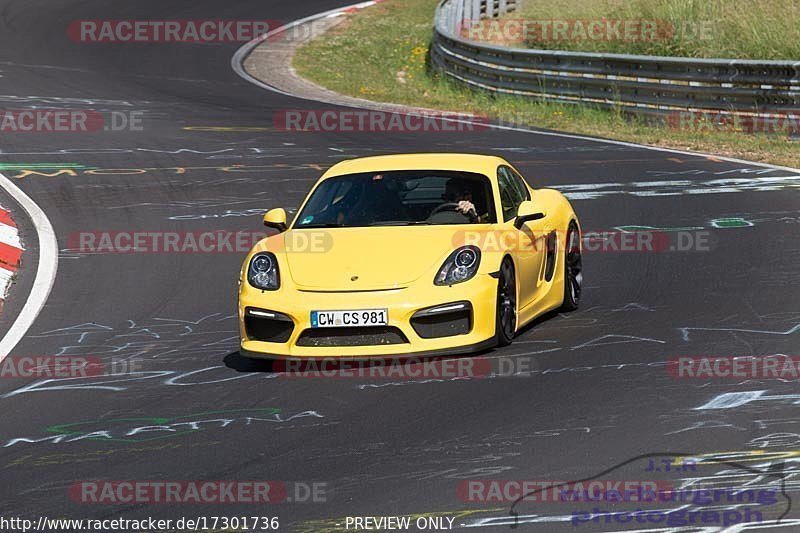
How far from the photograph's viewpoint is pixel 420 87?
28484 mm

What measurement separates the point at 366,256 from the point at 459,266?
0.62 m

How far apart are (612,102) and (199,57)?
37.2ft

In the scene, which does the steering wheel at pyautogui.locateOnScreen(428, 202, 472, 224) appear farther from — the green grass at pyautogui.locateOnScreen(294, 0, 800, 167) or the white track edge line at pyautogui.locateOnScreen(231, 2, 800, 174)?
the green grass at pyautogui.locateOnScreen(294, 0, 800, 167)

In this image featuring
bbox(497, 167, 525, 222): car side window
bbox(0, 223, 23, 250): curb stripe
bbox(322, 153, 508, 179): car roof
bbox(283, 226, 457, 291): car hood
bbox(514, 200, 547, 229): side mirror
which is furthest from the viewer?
bbox(0, 223, 23, 250): curb stripe

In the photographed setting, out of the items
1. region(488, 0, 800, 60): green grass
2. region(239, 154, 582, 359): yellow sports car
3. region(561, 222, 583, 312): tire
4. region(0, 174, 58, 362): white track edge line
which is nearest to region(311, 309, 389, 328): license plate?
region(239, 154, 582, 359): yellow sports car

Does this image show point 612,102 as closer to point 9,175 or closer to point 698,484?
point 9,175

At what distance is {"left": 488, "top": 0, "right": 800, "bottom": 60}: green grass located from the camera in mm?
24297

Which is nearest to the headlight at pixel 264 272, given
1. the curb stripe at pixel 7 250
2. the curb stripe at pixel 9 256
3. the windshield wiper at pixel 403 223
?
the windshield wiper at pixel 403 223

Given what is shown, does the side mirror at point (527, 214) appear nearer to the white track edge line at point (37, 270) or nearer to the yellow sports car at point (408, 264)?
the yellow sports car at point (408, 264)

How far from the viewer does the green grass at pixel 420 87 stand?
64.7 feet

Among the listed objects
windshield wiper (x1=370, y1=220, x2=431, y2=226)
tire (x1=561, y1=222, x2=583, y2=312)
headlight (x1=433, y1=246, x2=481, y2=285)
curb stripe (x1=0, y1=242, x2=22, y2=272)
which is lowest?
curb stripe (x1=0, y1=242, x2=22, y2=272)

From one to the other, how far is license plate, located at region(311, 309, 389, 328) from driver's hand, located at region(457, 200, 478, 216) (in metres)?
1.49

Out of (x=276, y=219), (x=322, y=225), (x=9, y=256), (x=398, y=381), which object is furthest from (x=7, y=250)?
(x=398, y=381)

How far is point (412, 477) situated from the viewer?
655 centimetres
